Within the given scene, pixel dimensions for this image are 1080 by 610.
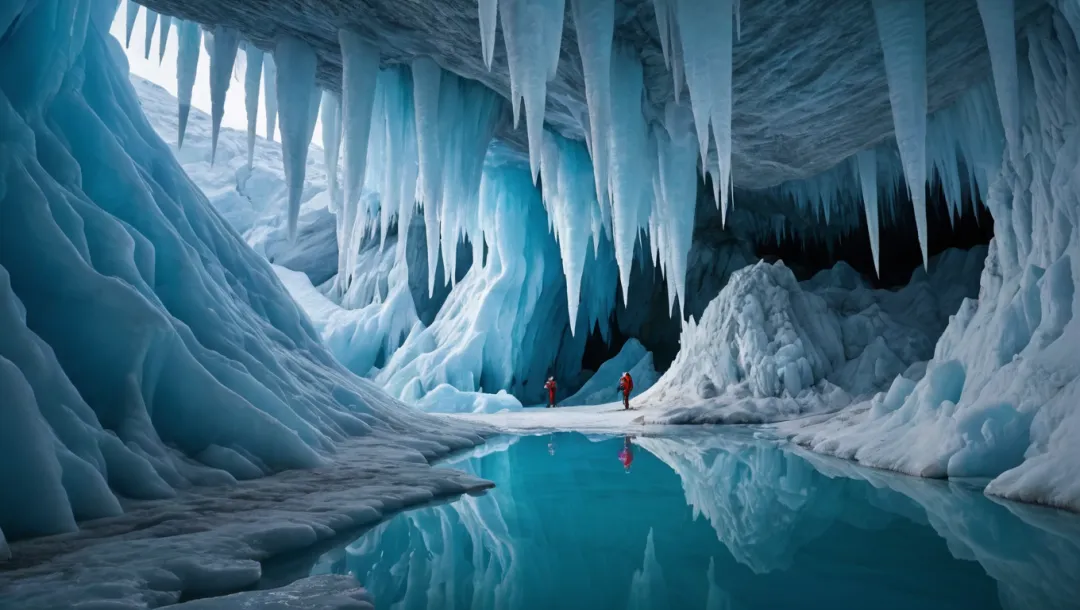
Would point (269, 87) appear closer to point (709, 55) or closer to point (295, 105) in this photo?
point (295, 105)

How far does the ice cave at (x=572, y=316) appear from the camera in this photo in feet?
7.96

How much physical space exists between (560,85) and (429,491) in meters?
5.60

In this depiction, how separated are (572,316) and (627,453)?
3582mm

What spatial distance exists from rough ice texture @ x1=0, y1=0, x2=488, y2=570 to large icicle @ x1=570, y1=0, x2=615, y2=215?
3.16 meters

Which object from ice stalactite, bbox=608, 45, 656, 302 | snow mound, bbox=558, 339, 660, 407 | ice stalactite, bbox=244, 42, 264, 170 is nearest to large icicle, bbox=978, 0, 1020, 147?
ice stalactite, bbox=608, 45, 656, 302

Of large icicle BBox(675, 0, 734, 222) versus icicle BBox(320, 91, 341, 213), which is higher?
icicle BBox(320, 91, 341, 213)

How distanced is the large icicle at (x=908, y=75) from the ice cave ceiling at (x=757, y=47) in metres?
0.63

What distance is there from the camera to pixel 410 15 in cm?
636

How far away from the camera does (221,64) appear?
273 inches

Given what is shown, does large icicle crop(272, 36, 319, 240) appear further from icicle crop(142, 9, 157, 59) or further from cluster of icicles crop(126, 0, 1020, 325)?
icicle crop(142, 9, 157, 59)

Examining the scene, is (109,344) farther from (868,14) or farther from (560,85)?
(868,14)

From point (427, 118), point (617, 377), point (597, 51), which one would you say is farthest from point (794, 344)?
point (617, 377)

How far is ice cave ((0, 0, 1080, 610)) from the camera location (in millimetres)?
2426

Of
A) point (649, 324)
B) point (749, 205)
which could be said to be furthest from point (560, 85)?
point (649, 324)
